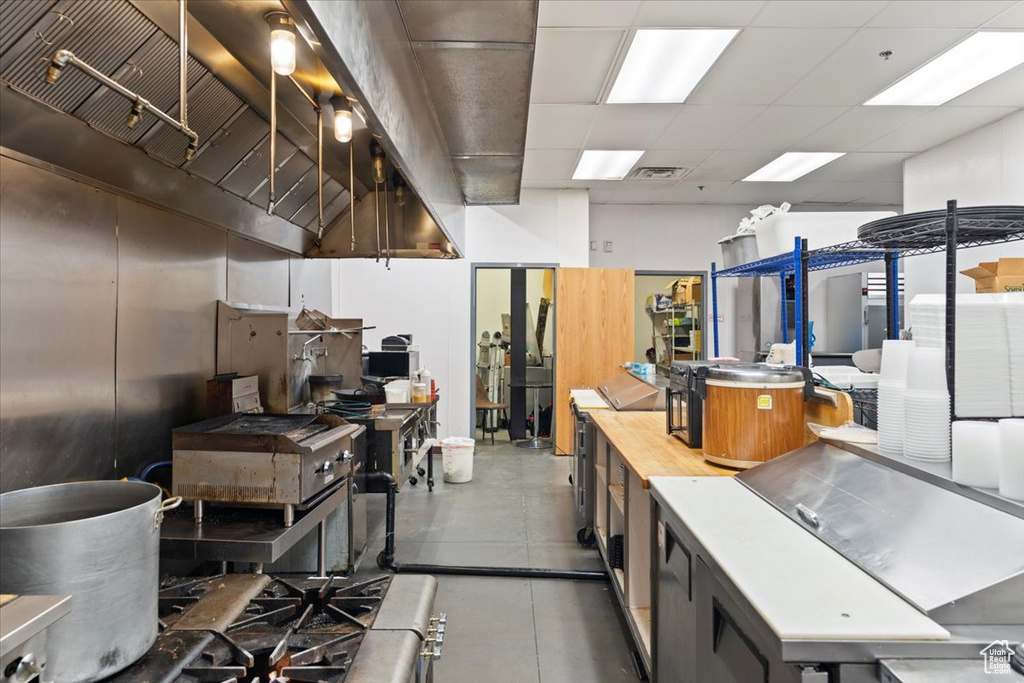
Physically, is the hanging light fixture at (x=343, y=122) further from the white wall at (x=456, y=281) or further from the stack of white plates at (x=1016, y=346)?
the white wall at (x=456, y=281)

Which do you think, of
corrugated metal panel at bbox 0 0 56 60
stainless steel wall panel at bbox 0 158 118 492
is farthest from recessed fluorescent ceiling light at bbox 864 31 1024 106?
stainless steel wall panel at bbox 0 158 118 492

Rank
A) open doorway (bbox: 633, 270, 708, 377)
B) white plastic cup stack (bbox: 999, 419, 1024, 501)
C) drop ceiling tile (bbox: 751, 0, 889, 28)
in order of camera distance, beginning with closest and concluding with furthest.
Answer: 1. white plastic cup stack (bbox: 999, 419, 1024, 501)
2. drop ceiling tile (bbox: 751, 0, 889, 28)
3. open doorway (bbox: 633, 270, 708, 377)

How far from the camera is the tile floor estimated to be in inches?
86.4

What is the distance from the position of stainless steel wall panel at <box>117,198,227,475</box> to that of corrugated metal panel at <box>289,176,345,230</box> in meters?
→ 0.67

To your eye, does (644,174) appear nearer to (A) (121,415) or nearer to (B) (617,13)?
(B) (617,13)

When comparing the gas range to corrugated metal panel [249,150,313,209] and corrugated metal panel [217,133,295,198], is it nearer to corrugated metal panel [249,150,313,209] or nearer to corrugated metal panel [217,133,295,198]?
corrugated metal panel [217,133,295,198]

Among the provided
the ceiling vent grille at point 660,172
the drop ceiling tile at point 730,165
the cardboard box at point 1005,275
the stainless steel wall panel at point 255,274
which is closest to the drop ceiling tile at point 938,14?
the cardboard box at point 1005,275

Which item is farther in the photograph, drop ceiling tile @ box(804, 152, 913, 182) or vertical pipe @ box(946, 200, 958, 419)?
drop ceiling tile @ box(804, 152, 913, 182)

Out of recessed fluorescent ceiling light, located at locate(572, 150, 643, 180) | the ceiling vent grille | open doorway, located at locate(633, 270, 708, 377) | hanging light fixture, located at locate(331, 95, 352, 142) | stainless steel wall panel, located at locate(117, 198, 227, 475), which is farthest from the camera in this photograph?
open doorway, located at locate(633, 270, 708, 377)

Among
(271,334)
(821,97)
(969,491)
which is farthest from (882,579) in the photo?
(821,97)

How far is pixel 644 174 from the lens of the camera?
211 inches

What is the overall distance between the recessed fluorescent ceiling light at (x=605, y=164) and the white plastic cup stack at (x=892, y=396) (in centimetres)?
368

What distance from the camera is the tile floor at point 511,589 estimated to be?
220 centimetres

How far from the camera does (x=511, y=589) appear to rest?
9.30 ft
